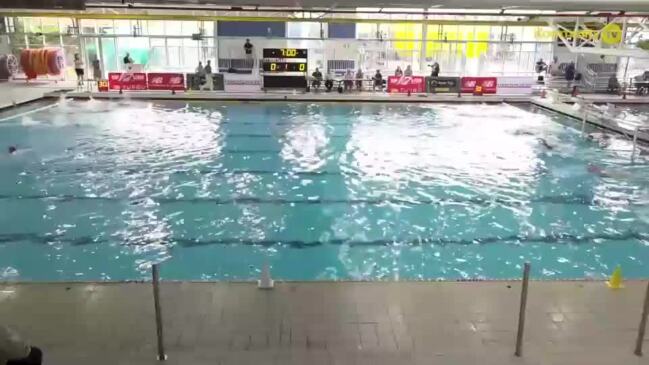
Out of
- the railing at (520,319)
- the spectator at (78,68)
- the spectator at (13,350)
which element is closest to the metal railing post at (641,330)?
the railing at (520,319)

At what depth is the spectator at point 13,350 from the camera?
2.78 metres

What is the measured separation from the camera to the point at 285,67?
20.6 meters

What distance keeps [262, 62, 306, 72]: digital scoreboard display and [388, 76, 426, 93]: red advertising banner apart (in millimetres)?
3541

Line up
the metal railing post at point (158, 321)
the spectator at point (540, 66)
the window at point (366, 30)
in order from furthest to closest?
the window at point (366, 30), the spectator at point (540, 66), the metal railing post at point (158, 321)

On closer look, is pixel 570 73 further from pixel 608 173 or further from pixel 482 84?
pixel 608 173

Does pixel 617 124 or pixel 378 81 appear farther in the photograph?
pixel 378 81

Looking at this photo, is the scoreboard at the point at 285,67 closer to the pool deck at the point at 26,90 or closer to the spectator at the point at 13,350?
the pool deck at the point at 26,90

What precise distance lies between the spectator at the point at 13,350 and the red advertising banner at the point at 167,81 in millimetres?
18816

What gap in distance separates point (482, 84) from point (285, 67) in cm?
770

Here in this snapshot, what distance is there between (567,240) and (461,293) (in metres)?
3.38

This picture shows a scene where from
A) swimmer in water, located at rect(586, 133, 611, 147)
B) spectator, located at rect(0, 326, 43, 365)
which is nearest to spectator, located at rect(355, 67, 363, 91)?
swimmer in water, located at rect(586, 133, 611, 147)

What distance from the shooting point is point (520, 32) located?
28.0 metres

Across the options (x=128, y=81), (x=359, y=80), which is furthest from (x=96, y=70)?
(x=359, y=80)

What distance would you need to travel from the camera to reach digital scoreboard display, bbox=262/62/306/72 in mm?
20375
